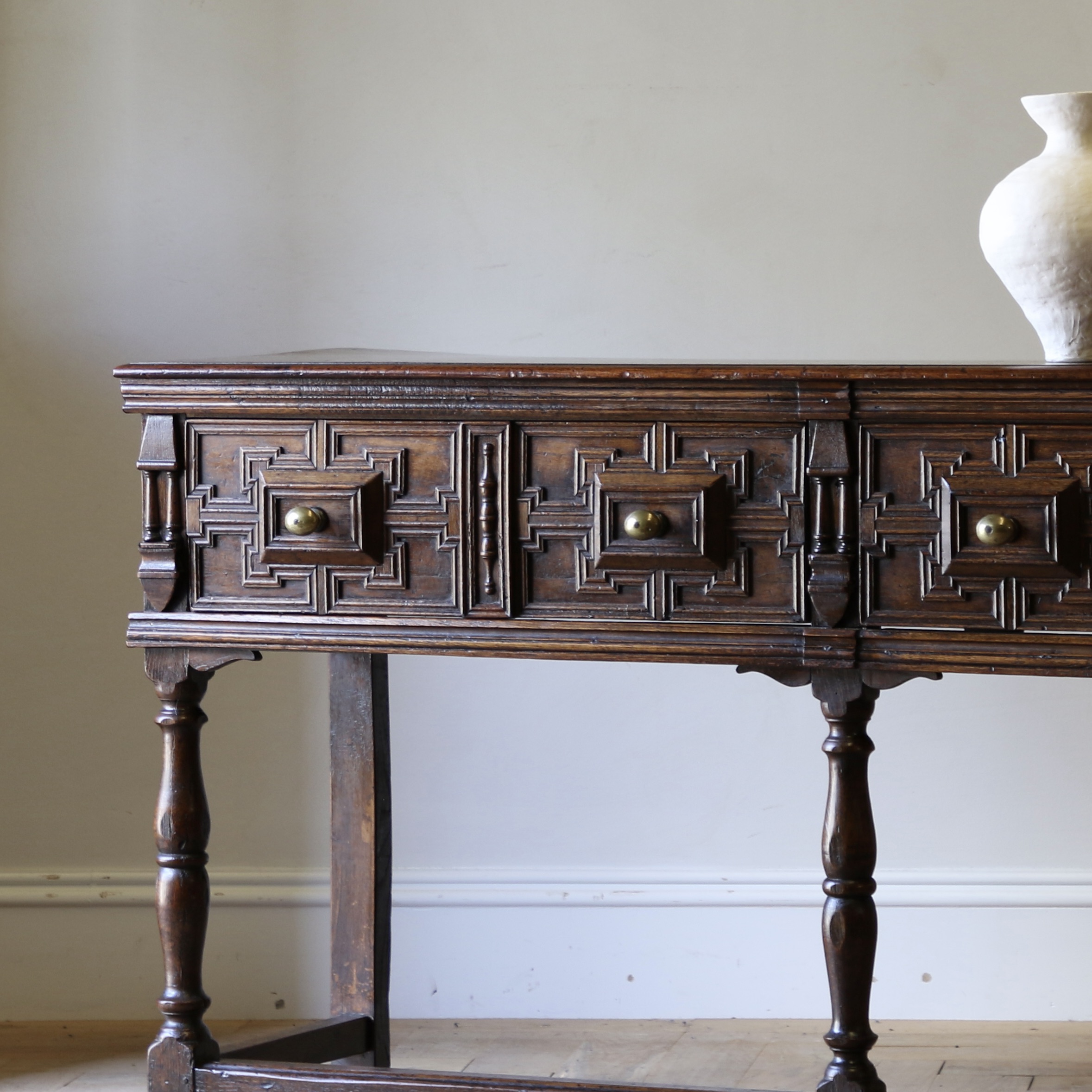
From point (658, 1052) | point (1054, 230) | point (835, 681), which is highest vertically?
point (1054, 230)

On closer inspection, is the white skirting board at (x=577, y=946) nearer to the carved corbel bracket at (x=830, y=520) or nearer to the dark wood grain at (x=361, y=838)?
the dark wood grain at (x=361, y=838)

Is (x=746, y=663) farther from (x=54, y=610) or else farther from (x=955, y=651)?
(x=54, y=610)

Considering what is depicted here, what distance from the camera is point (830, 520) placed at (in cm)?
153

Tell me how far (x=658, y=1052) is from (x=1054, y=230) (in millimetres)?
1385

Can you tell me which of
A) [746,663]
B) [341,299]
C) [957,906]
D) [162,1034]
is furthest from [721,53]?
[162,1034]

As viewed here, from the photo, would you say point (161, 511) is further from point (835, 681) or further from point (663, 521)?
point (835, 681)

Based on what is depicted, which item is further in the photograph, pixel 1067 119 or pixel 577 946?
pixel 577 946

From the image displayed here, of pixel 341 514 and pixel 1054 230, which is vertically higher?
pixel 1054 230

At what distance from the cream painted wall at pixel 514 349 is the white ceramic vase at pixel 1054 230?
736 millimetres

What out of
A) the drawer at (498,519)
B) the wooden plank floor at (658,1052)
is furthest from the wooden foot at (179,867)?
the wooden plank floor at (658,1052)

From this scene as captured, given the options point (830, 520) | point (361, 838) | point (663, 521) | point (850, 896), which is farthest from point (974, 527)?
point (361, 838)

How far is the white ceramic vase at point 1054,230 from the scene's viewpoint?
5.11 feet

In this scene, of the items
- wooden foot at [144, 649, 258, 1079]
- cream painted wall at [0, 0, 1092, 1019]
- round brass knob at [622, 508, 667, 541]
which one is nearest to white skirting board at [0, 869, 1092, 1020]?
cream painted wall at [0, 0, 1092, 1019]

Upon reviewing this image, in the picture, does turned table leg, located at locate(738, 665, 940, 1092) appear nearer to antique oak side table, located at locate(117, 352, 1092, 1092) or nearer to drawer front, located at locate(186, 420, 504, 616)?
antique oak side table, located at locate(117, 352, 1092, 1092)
